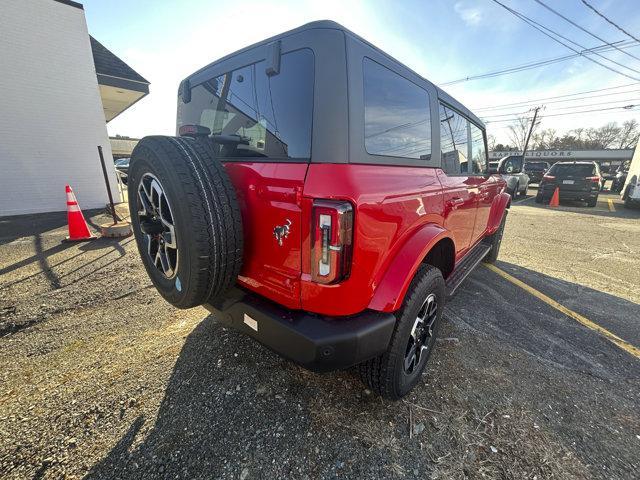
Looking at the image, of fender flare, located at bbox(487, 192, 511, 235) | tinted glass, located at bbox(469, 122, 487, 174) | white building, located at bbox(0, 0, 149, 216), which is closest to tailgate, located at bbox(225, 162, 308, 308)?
tinted glass, located at bbox(469, 122, 487, 174)

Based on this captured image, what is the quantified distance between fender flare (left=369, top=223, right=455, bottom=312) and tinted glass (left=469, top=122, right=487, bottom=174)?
2.03 meters

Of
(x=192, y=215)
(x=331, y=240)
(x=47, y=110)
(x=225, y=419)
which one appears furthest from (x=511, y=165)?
(x=47, y=110)

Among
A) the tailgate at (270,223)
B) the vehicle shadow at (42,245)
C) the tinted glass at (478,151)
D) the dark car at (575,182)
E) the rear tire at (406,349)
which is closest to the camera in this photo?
the tailgate at (270,223)

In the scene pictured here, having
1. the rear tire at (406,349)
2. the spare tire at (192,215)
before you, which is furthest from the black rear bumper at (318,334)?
the spare tire at (192,215)

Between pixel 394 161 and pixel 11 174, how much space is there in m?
9.78

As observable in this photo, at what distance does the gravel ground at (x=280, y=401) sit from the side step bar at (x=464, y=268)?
1.58ft

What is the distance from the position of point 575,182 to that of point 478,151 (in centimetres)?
1140

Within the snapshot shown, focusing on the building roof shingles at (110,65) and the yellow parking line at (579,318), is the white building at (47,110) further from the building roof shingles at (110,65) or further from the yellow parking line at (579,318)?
the yellow parking line at (579,318)

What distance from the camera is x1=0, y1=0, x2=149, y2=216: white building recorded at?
22.6 feet

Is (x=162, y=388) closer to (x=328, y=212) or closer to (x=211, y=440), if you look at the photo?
(x=211, y=440)

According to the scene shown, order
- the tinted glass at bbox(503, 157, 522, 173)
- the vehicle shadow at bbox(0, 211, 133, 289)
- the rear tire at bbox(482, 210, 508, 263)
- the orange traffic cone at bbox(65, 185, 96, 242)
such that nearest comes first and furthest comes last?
the vehicle shadow at bbox(0, 211, 133, 289), the tinted glass at bbox(503, 157, 522, 173), the rear tire at bbox(482, 210, 508, 263), the orange traffic cone at bbox(65, 185, 96, 242)

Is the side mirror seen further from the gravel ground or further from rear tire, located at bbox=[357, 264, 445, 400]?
rear tire, located at bbox=[357, 264, 445, 400]

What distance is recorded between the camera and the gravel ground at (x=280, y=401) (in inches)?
61.2

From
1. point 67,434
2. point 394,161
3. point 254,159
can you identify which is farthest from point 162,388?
point 394,161
